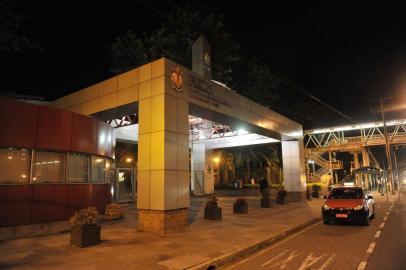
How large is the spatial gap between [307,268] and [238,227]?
5785 mm

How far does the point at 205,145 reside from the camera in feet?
109

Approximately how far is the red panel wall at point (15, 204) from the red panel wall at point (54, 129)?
5.51ft

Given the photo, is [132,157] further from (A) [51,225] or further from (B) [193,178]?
(A) [51,225]

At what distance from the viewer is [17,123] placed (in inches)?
453

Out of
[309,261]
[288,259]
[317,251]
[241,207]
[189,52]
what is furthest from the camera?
[189,52]

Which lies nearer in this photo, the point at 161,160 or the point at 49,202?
the point at 49,202

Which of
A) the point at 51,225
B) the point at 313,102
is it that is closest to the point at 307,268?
the point at 51,225

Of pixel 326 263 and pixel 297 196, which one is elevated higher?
pixel 297 196

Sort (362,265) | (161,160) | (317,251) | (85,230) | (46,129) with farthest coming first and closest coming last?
→ 1. (46,129)
2. (161,160)
3. (85,230)
4. (317,251)
5. (362,265)

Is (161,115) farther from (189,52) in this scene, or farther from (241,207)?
(189,52)

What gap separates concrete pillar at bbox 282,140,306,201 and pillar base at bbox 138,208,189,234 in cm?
1559

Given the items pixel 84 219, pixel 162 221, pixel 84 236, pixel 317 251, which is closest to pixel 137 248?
pixel 84 236

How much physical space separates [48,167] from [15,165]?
1.14m

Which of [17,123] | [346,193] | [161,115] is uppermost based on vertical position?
[161,115]
